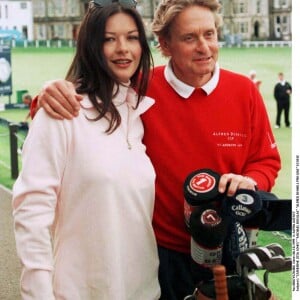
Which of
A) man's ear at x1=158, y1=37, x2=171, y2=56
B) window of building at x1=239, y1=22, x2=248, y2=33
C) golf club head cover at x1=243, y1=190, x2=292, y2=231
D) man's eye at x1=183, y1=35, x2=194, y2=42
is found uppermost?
window of building at x1=239, y1=22, x2=248, y2=33

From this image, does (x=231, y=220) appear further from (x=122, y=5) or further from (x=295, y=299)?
(x=122, y=5)

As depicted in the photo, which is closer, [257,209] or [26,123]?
[257,209]

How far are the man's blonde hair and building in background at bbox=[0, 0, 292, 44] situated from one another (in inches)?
1.7

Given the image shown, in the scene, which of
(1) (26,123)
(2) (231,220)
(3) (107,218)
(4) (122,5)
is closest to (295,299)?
(2) (231,220)

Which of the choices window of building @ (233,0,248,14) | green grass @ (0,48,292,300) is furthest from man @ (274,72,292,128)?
window of building @ (233,0,248,14)

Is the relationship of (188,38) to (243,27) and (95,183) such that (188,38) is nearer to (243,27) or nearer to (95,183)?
(95,183)

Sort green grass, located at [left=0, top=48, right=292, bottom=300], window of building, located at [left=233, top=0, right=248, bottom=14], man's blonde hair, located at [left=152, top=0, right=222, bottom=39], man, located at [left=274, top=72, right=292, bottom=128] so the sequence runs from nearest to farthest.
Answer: man's blonde hair, located at [left=152, top=0, right=222, bottom=39]
window of building, located at [left=233, top=0, right=248, bottom=14]
green grass, located at [left=0, top=48, right=292, bottom=300]
man, located at [left=274, top=72, right=292, bottom=128]

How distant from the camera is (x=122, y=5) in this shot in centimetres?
104

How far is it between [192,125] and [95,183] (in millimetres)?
215

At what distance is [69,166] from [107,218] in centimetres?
9

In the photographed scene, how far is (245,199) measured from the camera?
96 centimetres

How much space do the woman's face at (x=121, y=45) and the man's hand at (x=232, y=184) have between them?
217 millimetres

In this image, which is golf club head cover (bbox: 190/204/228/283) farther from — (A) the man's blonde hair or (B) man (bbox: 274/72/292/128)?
(B) man (bbox: 274/72/292/128)

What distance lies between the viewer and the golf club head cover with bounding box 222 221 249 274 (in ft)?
3.29
